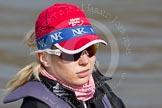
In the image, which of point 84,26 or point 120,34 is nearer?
point 84,26

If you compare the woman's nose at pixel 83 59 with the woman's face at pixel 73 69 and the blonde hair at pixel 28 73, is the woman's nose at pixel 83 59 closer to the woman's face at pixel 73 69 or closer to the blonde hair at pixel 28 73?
the woman's face at pixel 73 69

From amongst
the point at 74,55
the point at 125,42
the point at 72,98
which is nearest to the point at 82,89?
the point at 72,98

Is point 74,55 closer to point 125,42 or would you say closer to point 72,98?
point 72,98

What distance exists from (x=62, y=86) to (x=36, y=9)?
15.6ft

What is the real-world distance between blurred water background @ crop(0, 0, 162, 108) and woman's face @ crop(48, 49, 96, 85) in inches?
80.2

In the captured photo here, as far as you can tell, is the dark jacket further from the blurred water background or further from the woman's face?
the blurred water background

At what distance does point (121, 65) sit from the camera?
655cm

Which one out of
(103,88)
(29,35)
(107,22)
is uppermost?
(29,35)

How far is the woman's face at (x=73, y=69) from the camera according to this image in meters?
3.31

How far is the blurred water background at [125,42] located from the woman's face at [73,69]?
204 cm

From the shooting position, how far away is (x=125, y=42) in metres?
6.07

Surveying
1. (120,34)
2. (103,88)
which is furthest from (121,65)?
(103,88)

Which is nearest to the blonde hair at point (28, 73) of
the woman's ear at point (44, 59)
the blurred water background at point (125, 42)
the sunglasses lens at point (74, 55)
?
the woman's ear at point (44, 59)

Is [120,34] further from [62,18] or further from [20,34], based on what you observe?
[62,18]
